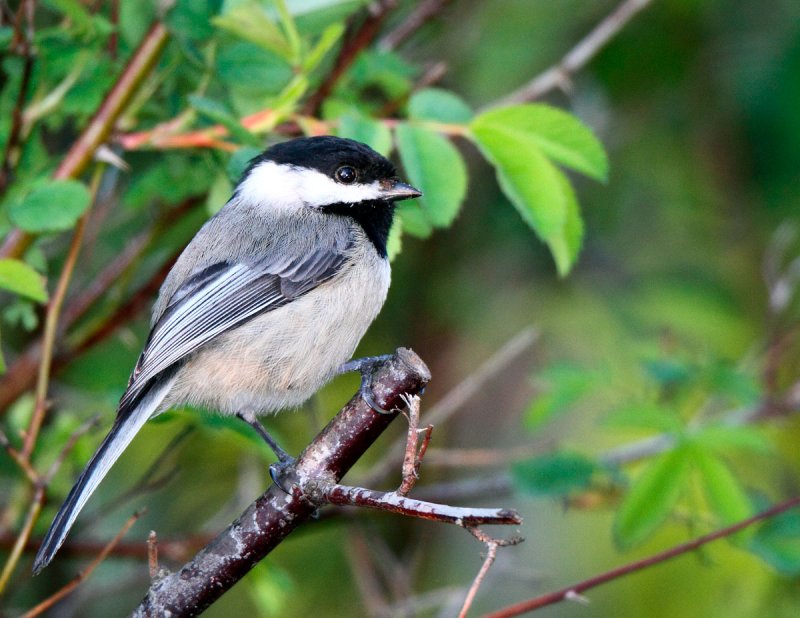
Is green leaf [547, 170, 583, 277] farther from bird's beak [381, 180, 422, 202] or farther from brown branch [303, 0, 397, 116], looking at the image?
brown branch [303, 0, 397, 116]

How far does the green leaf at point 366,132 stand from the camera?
221 centimetres

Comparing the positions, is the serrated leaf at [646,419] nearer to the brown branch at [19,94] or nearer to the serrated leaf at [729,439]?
the serrated leaf at [729,439]

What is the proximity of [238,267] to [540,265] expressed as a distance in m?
2.35

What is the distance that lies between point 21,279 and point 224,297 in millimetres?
493

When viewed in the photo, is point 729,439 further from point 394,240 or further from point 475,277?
point 475,277

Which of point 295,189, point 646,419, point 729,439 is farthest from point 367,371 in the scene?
point 729,439

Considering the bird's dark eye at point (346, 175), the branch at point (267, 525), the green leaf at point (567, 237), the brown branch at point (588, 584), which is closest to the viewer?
the branch at point (267, 525)

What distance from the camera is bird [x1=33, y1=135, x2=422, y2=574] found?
2352 millimetres

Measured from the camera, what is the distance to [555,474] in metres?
2.82

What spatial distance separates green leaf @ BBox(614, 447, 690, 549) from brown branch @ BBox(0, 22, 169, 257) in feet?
5.45

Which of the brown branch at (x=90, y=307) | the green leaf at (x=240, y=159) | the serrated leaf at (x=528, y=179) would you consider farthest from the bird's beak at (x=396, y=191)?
the brown branch at (x=90, y=307)

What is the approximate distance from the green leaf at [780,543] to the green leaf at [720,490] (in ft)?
0.36

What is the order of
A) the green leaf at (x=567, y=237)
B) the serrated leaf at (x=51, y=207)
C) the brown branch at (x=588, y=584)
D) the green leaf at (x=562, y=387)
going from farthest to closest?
the green leaf at (x=562, y=387)
the green leaf at (x=567, y=237)
the serrated leaf at (x=51, y=207)
the brown branch at (x=588, y=584)

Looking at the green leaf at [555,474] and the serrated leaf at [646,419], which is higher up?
the serrated leaf at [646,419]
